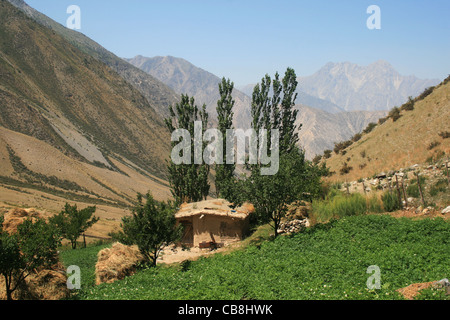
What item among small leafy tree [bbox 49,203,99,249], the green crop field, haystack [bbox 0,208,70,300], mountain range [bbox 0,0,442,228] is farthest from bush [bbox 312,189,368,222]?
mountain range [bbox 0,0,442,228]

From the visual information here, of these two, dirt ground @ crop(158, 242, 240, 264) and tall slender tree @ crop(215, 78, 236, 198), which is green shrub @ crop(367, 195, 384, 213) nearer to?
dirt ground @ crop(158, 242, 240, 264)

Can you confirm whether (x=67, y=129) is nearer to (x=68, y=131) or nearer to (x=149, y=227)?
(x=68, y=131)

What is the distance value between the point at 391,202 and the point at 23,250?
1878cm

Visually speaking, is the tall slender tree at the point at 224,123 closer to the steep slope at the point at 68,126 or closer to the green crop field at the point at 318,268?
the green crop field at the point at 318,268

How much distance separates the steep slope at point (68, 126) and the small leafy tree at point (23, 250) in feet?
168

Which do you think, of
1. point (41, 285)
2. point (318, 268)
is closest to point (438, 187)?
point (318, 268)

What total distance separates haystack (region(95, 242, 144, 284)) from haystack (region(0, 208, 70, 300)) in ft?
7.52

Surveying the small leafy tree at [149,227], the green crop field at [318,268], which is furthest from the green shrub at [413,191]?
the small leafy tree at [149,227]

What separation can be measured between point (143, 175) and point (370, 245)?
9132cm

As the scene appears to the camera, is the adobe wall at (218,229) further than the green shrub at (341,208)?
Yes

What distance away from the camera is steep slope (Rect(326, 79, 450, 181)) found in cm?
3359

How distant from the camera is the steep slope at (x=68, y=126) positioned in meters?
74.2

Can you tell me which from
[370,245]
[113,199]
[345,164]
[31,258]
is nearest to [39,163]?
[113,199]
